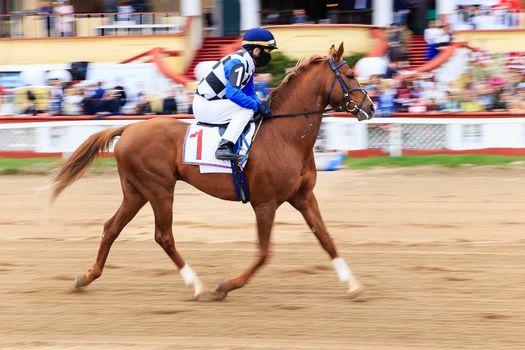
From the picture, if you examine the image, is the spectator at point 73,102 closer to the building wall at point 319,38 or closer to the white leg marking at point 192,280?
the building wall at point 319,38

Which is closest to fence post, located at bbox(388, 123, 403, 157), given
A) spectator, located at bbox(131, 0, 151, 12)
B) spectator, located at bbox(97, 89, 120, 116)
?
spectator, located at bbox(97, 89, 120, 116)

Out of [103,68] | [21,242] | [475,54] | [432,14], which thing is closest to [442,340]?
[21,242]

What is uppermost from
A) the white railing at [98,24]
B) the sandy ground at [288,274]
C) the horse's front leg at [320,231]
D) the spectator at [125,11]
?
the spectator at [125,11]

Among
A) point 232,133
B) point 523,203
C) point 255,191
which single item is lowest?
point 523,203

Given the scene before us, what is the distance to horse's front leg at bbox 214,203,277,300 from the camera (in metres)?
7.77

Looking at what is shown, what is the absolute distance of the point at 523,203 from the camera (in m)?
12.4

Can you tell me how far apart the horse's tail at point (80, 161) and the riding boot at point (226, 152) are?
1147 millimetres

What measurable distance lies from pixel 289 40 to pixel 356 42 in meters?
1.64

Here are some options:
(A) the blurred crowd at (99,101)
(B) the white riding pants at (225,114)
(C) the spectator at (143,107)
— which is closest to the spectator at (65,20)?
(A) the blurred crowd at (99,101)

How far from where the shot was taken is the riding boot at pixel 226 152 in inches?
306

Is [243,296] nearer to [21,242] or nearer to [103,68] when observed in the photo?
[21,242]

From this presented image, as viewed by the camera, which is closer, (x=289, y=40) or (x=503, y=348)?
(x=503, y=348)

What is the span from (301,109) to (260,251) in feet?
4.10

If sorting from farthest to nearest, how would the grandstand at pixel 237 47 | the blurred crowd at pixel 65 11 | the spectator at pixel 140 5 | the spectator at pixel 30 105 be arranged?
1. the spectator at pixel 140 5
2. the blurred crowd at pixel 65 11
3. the spectator at pixel 30 105
4. the grandstand at pixel 237 47
